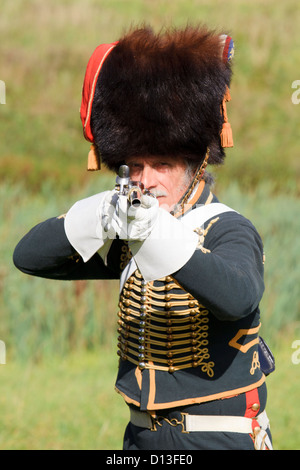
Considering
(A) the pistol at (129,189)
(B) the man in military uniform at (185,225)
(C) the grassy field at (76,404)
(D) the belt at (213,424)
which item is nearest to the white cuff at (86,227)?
(B) the man in military uniform at (185,225)

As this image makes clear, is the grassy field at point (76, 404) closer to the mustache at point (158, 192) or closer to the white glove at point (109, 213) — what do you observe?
the mustache at point (158, 192)

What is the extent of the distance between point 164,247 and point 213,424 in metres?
0.70

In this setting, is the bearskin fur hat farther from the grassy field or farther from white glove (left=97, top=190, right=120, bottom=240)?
the grassy field

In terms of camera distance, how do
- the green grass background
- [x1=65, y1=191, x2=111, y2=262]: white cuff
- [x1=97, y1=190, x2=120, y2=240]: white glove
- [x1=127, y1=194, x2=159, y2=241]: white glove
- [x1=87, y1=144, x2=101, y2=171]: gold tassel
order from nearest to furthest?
1. [x1=127, y1=194, x2=159, y2=241]: white glove
2. [x1=97, y1=190, x2=120, y2=240]: white glove
3. [x1=65, y1=191, x2=111, y2=262]: white cuff
4. [x1=87, y1=144, x2=101, y2=171]: gold tassel
5. the green grass background

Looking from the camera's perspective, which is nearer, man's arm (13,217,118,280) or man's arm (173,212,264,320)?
man's arm (173,212,264,320)

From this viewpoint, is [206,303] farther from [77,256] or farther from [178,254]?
[77,256]

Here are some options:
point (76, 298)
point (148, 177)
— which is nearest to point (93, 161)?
point (148, 177)

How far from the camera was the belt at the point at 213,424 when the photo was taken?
244 cm

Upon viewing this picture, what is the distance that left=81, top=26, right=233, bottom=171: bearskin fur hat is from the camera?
2453 millimetres

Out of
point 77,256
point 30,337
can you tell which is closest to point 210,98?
point 77,256

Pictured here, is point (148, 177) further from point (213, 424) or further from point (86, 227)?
point (213, 424)

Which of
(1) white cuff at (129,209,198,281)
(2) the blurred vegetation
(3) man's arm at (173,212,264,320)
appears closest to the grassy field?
(3) man's arm at (173,212,264,320)

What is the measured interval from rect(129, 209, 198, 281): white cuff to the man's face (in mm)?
370

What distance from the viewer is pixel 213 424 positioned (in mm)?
2445
